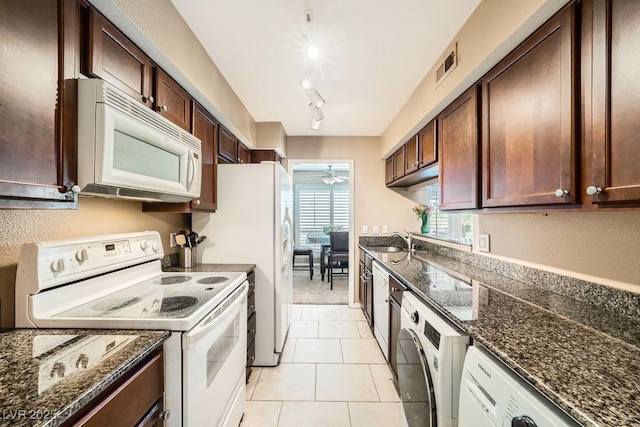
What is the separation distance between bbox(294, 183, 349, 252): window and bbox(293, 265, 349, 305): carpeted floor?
46.0 inches

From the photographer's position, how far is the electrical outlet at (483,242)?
2.03m

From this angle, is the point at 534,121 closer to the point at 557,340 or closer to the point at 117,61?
the point at 557,340

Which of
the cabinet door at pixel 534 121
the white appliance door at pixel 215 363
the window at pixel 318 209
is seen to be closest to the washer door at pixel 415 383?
the cabinet door at pixel 534 121

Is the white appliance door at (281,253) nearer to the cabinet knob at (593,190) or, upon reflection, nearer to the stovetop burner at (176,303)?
the stovetop burner at (176,303)

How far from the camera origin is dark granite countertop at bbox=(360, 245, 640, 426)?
644 millimetres

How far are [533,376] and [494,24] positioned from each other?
153cm

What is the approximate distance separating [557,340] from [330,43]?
200 centimetres

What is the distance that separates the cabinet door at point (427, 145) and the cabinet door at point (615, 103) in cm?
135

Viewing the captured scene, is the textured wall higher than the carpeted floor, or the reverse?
the textured wall

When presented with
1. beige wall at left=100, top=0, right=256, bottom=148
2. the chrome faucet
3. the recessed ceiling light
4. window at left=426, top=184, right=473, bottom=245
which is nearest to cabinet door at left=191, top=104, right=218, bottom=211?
beige wall at left=100, top=0, right=256, bottom=148

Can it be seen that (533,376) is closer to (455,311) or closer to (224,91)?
(455,311)

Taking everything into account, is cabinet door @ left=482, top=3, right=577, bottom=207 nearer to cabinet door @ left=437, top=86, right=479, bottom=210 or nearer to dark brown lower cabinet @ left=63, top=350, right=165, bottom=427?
cabinet door @ left=437, top=86, right=479, bottom=210

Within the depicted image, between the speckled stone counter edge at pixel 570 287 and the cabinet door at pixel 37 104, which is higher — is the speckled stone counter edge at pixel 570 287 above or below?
below

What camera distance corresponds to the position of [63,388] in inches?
27.3
